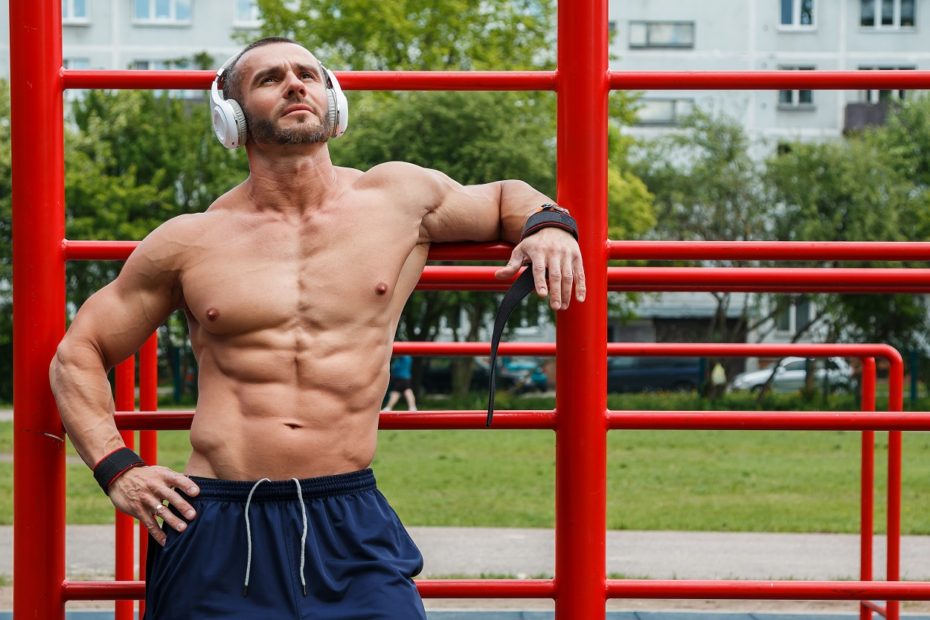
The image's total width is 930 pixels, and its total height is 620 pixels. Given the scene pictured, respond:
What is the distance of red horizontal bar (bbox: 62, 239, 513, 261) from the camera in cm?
281

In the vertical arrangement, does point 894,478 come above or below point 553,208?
below

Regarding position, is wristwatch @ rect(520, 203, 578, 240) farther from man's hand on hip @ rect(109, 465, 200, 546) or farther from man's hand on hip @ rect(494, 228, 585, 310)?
man's hand on hip @ rect(109, 465, 200, 546)

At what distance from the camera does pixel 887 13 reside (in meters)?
37.7

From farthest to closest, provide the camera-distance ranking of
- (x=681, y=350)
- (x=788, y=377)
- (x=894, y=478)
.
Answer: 1. (x=788, y=377)
2. (x=894, y=478)
3. (x=681, y=350)

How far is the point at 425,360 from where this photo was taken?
27328mm

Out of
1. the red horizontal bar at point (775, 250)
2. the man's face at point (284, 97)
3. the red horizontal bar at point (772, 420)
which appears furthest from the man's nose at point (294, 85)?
the red horizontal bar at point (772, 420)

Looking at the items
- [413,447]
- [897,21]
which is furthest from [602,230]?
[897,21]

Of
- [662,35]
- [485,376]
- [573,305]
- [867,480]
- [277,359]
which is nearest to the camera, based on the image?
[277,359]

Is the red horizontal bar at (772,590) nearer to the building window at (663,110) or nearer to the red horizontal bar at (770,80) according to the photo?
the red horizontal bar at (770,80)

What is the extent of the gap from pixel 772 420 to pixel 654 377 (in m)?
26.0

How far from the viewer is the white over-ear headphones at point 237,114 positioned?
8.76ft

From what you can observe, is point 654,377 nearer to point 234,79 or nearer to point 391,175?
point 391,175

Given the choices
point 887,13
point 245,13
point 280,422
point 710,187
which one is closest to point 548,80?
point 280,422

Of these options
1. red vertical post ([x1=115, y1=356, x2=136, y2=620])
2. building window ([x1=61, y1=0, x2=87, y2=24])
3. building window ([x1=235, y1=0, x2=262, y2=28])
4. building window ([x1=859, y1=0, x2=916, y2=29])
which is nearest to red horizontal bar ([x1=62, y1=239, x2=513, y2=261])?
red vertical post ([x1=115, y1=356, x2=136, y2=620])
